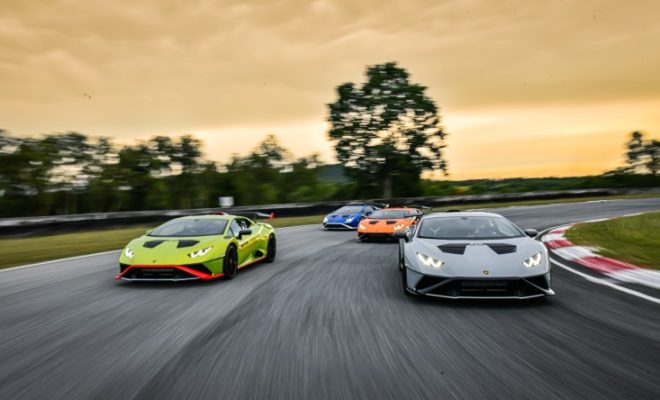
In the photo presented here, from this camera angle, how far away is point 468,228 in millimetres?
7508

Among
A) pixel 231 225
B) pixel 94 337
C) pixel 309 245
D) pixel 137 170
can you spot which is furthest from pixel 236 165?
pixel 94 337

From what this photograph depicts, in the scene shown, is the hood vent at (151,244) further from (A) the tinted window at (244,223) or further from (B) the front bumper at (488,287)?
(B) the front bumper at (488,287)

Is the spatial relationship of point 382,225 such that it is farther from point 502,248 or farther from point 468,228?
point 502,248

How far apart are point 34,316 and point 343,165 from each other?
42658mm

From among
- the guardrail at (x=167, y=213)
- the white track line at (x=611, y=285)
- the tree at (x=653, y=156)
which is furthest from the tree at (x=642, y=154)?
the white track line at (x=611, y=285)

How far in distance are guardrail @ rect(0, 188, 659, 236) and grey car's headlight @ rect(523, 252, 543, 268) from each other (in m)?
20.0

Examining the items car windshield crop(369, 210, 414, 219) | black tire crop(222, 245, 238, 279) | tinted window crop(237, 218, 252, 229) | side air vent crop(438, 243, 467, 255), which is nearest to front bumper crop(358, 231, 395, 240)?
car windshield crop(369, 210, 414, 219)

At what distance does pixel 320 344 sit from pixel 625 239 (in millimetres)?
12514

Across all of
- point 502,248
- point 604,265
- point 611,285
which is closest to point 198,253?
point 502,248

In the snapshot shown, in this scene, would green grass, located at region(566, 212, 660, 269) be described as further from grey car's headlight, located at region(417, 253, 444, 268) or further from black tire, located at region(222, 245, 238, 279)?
black tire, located at region(222, 245, 238, 279)

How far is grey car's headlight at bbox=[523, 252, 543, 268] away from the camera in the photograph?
237 inches

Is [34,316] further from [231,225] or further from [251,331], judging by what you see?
[231,225]

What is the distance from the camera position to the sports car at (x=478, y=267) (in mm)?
5844

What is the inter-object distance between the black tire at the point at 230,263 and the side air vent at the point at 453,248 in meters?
3.76
